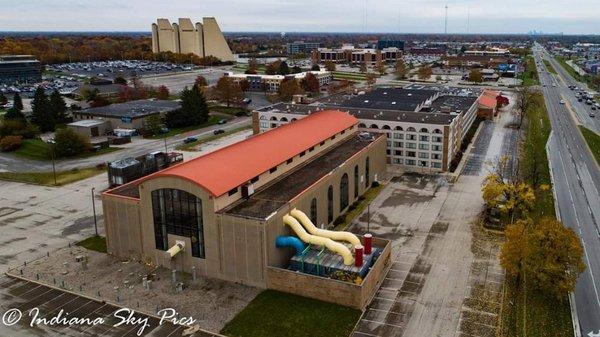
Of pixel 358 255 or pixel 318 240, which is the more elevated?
pixel 318 240

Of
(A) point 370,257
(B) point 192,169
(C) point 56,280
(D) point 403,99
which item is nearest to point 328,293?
(A) point 370,257

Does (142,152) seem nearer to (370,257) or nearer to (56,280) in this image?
(56,280)

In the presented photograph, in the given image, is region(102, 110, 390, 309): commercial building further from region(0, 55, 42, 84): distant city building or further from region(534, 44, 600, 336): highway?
region(0, 55, 42, 84): distant city building

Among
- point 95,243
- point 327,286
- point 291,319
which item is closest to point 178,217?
point 95,243

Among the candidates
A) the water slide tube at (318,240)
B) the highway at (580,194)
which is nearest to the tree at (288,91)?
the highway at (580,194)

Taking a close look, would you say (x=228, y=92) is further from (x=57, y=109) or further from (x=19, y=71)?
(x=19, y=71)

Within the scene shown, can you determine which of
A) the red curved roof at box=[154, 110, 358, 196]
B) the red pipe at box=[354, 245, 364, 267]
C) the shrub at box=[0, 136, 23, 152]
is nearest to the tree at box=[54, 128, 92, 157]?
the shrub at box=[0, 136, 23, 152]
